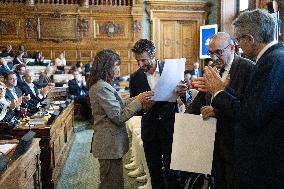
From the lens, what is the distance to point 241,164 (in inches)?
66.0

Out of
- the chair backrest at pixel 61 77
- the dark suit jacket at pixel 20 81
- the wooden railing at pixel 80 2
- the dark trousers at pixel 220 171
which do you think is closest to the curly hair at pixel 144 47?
the dark trousers at pixel 220 171

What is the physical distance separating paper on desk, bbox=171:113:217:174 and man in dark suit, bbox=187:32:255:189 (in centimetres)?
5

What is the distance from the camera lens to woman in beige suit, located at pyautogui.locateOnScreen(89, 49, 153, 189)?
2.50 m

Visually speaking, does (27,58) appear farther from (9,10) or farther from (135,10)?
(135,10)

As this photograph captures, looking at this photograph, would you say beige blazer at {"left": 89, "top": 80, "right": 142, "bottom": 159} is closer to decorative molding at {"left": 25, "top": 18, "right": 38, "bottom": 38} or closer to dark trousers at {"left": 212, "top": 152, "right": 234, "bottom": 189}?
dark trousers at {"left": 212, "top": 152, "right": 234, "bottom": 189}

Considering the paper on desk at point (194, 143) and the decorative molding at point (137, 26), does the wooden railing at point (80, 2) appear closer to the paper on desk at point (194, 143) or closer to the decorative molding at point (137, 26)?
the decorative molding at point (137, 26)

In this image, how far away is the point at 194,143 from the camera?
2137mm

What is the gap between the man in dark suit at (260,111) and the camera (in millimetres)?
1531

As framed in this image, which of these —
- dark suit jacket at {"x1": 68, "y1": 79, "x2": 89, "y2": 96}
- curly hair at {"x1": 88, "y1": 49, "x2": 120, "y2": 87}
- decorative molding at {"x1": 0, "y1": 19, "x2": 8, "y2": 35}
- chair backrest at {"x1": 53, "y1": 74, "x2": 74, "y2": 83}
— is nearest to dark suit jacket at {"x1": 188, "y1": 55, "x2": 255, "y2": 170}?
curly hair at {"x1": 88, "y1": 49, "x2": 120, "y2": 87}

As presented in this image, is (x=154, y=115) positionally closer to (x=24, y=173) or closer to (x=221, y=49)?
(x=221, y=49)

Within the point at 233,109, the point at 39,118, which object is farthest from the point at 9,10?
the point at 233,109

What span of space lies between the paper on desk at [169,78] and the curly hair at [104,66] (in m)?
0.38

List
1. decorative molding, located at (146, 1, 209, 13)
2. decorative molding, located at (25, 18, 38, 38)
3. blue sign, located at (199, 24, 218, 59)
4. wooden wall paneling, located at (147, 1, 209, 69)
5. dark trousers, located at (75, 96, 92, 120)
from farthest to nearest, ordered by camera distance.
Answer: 1. wooden wall paneling, located at (147, 1, 209, 69)
2. decorative molding, located at (146, 1, 209, 13)
3. decorative molding, located at (25, 18, 38, 38)
4. blue sign, located at (199, 24, 218, 59)
5. dark trousers, located at (75, 96, 92, 120)

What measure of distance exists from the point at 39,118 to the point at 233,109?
3006mm
